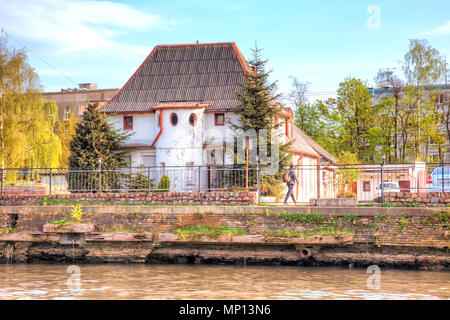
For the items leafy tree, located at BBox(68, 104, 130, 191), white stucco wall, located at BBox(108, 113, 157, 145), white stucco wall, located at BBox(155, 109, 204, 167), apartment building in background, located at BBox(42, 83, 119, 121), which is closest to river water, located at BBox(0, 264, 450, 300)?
leafy tree, located at BBox(68, 104, 130, 191)

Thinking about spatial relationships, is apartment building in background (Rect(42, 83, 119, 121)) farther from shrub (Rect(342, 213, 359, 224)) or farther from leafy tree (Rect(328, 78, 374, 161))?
shrub (Rect(342, 213, 359, 224))

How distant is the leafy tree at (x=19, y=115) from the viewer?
114 ft

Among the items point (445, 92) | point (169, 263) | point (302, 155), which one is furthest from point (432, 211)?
point (445, 92)

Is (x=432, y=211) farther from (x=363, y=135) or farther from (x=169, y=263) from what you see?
(x=363, y=135)

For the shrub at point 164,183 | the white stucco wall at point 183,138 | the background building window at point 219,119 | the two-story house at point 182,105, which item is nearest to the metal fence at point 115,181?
the shrub at point 164,183

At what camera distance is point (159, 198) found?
69.0 feet

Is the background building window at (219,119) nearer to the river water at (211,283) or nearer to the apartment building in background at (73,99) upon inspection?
the river water at (211,283)

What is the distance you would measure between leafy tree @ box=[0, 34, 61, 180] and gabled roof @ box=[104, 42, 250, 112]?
529 cm

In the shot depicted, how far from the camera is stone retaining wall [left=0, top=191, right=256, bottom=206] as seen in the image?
20344mm

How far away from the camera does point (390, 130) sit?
5288 cm

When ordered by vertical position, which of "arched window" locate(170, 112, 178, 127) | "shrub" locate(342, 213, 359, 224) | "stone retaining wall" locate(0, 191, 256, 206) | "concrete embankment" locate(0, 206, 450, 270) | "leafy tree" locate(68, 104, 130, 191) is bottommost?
"concrete embankment" locate(0, 206, 450, 270)

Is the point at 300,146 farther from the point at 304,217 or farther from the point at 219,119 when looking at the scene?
the point at 304,217

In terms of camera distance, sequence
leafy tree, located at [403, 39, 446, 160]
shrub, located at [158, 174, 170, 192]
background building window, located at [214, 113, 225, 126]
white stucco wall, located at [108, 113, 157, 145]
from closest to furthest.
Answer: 1. shrub, located at [158, 174, 170, 192]
2. background building window, located at [214, 113, 225, 126]
3. white stucco wall, located at [108, 113, 157, 145]
4. leafy tree, located at [403, 39, 446, 160]

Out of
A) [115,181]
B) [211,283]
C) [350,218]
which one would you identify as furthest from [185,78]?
[211,283]
